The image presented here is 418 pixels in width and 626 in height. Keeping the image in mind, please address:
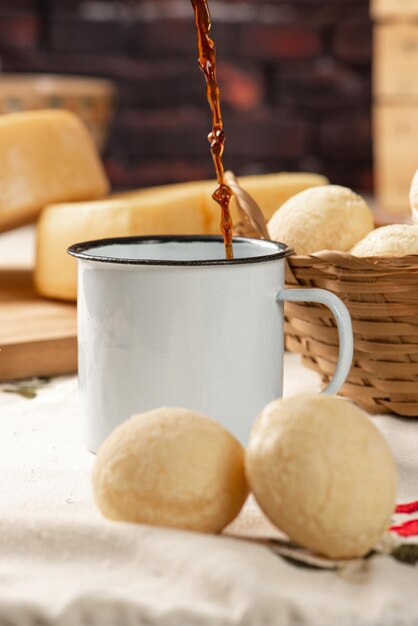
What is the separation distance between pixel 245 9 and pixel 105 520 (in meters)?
1.79

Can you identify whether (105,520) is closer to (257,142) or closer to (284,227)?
(284,227)

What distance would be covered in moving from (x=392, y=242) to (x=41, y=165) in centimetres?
55

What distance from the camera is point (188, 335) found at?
1.75 ft

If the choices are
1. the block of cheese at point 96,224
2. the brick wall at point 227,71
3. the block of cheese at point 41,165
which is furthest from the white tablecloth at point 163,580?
the brick wall at point 227,71

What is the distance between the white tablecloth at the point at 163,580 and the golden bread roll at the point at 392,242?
0.21m

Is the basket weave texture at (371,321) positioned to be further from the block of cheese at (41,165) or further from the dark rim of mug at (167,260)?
the block of cheese at (41,165)

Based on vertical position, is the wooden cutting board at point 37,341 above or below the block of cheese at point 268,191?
below

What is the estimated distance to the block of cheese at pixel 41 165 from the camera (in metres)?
1.04

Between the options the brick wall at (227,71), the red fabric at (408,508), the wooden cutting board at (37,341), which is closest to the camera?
the red fabric at (408,508)

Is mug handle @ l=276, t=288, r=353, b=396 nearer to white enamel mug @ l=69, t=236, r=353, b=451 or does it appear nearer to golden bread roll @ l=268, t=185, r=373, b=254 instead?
white enamel mug @ l=69, t=236, r=353, b=451

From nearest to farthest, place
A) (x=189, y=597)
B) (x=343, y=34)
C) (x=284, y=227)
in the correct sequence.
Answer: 1. (x=189, y=597)
2. (x=284, y=227)
3. (x=343, y=34)

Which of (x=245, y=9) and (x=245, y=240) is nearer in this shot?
A: (x=245, y=240)

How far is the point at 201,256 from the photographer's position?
0.64 metres

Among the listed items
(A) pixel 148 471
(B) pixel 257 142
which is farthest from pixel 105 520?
(B) pixel 257 142
